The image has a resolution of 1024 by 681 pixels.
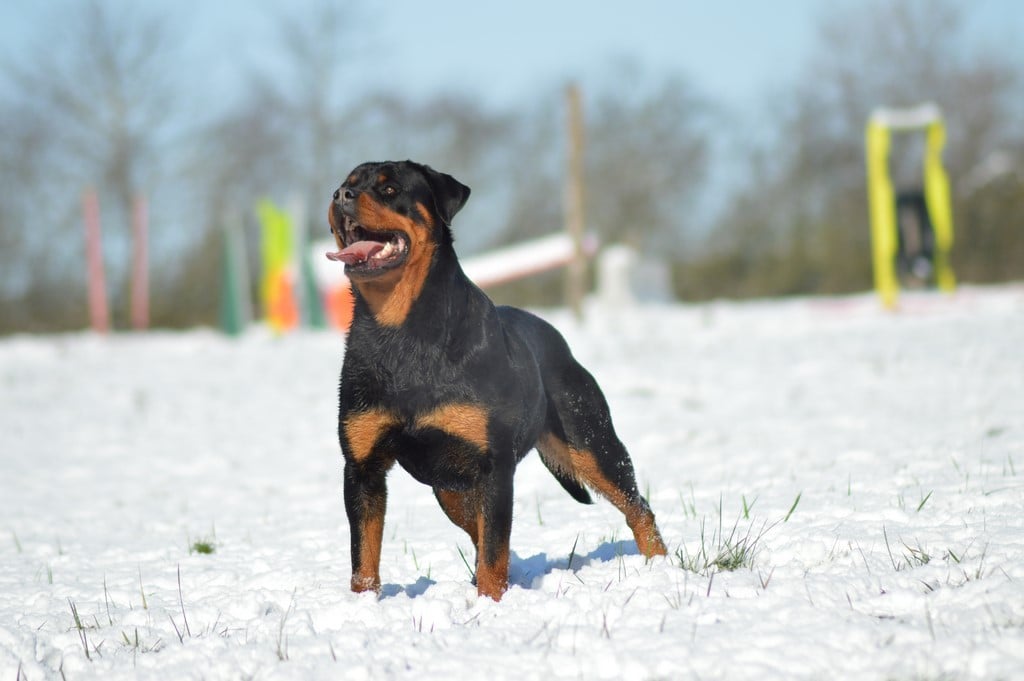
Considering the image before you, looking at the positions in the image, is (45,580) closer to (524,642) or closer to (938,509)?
(524,642)

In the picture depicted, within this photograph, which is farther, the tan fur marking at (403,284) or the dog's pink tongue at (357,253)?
the tan fur marking at (403,284)

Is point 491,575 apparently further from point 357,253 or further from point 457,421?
point 357,253

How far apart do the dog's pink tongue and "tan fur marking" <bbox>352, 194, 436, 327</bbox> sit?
79mm

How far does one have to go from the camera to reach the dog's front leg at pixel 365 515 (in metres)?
3.19

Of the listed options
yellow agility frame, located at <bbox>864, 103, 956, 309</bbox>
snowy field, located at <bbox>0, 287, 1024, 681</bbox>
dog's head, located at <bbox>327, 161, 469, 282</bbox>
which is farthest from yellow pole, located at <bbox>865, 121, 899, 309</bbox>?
dog's head, located at <bbox>327, 161, 469, 282</bbox>

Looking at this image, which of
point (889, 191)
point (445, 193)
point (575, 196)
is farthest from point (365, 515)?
point (575, 196)

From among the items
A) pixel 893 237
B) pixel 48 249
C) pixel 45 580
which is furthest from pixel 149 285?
pixel 45 580

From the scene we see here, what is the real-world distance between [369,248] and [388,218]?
0.34 ft

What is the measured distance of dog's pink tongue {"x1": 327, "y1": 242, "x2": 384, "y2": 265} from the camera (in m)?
3.02

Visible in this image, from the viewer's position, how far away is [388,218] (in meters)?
3.08

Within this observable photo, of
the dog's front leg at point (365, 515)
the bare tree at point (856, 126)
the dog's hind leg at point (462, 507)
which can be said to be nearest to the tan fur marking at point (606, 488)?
the dog's hind leg at point (462, 507)

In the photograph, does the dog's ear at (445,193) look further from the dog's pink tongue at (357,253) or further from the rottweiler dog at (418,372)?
the dog's pink tongue at (357,253)

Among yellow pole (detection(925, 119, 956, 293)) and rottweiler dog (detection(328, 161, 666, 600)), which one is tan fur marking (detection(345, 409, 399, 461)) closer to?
rottweiler dog (detection(328, 161, 666, 600))

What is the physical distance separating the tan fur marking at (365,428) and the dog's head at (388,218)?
1.32 feet
